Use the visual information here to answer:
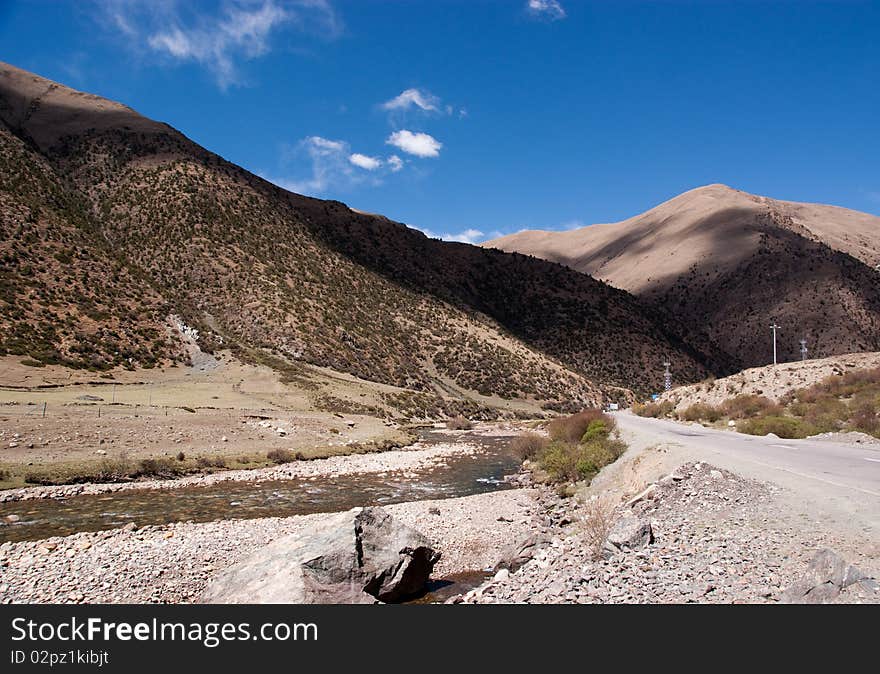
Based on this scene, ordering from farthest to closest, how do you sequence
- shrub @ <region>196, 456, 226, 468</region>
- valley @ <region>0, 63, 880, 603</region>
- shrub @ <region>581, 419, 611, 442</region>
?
shrub @ <region>581, 419, 611, 442</region> → shrub @ <region>196, 456, 226, 468</region> → valley @ <region>0, 63, 880, 603</region>

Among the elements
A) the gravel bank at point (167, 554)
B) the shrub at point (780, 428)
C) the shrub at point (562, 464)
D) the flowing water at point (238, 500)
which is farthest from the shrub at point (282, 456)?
the shrub at point (780, 428)

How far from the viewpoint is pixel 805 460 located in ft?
49.5

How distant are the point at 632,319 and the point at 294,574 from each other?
102 m

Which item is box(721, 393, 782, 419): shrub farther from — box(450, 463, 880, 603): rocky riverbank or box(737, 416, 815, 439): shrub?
box(450, 463, 880, 603): rocky riverbank

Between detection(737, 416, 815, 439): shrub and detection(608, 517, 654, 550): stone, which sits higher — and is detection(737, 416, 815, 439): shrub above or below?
above

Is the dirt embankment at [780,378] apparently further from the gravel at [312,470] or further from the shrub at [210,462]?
the shrub at [210,462]

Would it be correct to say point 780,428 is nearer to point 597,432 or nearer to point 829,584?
point 597,432

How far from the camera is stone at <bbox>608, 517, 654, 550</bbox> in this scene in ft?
32.5

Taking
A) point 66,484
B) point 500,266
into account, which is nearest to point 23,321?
point 66,484

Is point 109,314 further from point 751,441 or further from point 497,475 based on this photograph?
point 751,441

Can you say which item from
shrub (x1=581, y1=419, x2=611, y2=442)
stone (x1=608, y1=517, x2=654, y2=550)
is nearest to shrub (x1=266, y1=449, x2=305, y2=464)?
shrub (x1=581, y1=419, x2=611, y2=442)

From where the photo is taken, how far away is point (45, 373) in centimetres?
3753

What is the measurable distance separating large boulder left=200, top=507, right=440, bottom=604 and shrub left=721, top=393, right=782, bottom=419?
25794mm

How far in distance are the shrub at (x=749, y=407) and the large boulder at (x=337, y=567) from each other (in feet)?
84.6
